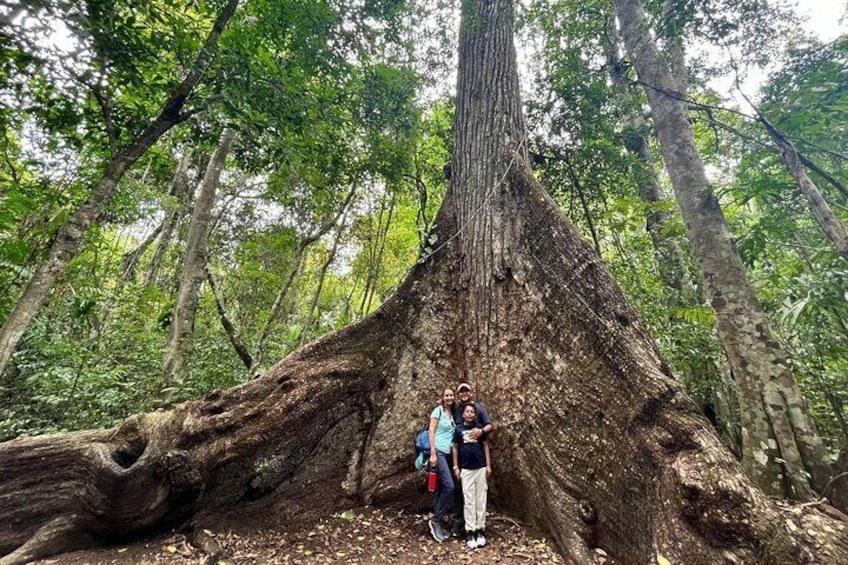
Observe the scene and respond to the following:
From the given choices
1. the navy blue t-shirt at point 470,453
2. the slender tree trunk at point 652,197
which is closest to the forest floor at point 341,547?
the navy blue t-shirt at point 470,453

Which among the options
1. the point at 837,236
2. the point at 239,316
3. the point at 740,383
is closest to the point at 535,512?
the point at 740,383

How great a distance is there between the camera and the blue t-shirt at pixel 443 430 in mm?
3783

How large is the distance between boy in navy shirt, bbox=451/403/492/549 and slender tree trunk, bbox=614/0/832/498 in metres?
2.47

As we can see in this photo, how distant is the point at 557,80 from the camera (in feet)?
20.9

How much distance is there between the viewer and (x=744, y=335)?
157 inches

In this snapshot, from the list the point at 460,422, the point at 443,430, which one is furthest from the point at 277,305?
the point at 460,422

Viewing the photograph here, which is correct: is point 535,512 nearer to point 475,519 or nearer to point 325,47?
point 475,519

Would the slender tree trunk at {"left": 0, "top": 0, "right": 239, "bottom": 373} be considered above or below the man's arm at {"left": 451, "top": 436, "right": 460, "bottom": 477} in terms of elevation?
above

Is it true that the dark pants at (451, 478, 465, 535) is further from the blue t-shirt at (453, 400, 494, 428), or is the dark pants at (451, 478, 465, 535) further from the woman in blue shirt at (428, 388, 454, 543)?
the blue t-shirt at (453, 400, 494, 428)

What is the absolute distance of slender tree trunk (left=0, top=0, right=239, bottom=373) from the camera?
3.37 m

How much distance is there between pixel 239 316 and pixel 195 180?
637cm

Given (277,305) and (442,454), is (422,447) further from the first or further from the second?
(277,305)

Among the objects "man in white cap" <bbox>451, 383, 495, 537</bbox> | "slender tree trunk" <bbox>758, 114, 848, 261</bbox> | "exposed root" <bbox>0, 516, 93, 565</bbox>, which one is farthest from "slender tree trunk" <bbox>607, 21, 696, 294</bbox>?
"exposed root" <bbox>0, 516, 93, 565</bbox>

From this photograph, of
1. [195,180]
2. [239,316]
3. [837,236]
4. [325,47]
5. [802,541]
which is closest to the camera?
[802,541]
